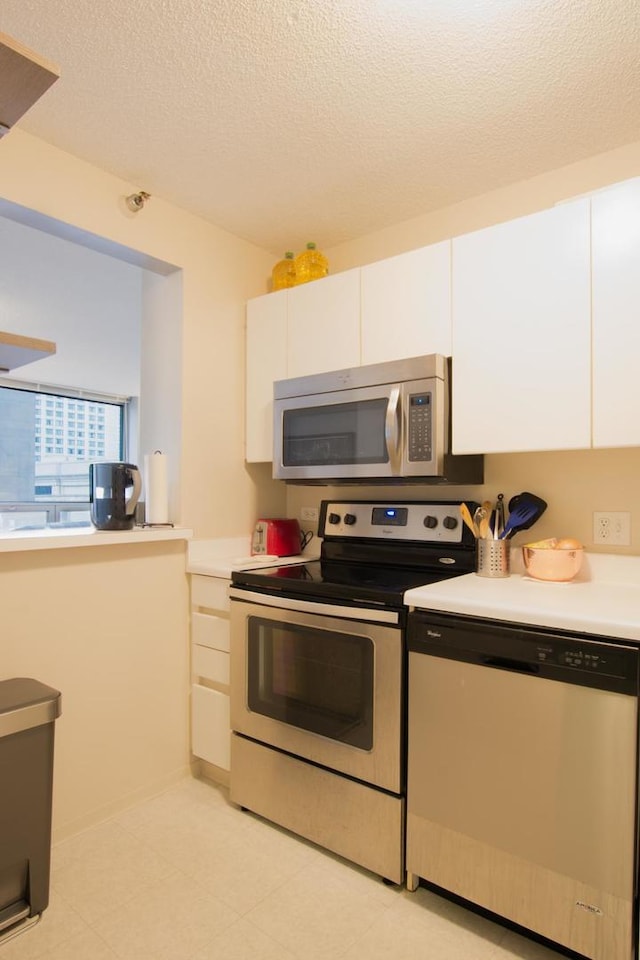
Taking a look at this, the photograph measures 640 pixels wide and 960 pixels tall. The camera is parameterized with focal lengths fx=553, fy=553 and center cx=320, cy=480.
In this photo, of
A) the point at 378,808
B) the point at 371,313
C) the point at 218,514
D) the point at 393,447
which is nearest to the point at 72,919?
the point at 378,808

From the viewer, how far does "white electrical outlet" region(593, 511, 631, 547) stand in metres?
1.84

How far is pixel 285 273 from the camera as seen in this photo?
8.57 ft

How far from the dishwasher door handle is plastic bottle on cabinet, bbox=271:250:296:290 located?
186 cm

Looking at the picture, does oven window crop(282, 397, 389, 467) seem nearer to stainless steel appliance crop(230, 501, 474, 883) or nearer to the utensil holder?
stainless steel appliance crop(230, 501, 474, 883)

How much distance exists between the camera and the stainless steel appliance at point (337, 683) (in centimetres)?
166

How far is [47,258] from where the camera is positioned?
3582 mm

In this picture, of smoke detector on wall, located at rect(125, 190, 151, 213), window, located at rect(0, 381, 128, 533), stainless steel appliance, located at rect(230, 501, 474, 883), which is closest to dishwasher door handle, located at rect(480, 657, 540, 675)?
stainless steel appliance, located at rect(230, 501, 474, 883)

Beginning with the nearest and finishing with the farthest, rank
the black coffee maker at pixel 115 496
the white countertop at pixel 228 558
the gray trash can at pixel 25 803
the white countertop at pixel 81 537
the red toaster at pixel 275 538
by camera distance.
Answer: the gray trash can at pixel 25 803
the white countertop at pixel 81 537
the black coffee maker at pixel 115 496
the white countertop at pixel 228 558
the red toaster at pixel 275 538

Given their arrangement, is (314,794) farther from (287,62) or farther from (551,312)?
(287,62)

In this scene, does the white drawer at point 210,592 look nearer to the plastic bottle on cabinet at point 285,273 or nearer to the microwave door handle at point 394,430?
the microwave door handle at point 394,430

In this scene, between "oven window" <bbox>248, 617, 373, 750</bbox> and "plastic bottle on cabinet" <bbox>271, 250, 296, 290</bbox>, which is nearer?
"oven window" <bbox>248, 617, 373, 750</bbox>

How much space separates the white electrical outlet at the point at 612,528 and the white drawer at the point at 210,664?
1.43 metres

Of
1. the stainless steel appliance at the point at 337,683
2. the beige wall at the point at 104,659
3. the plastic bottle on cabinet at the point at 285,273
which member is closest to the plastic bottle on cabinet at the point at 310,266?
the plastic bottle on cabinet at the point at 285,273

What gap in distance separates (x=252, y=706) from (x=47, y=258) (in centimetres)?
314
